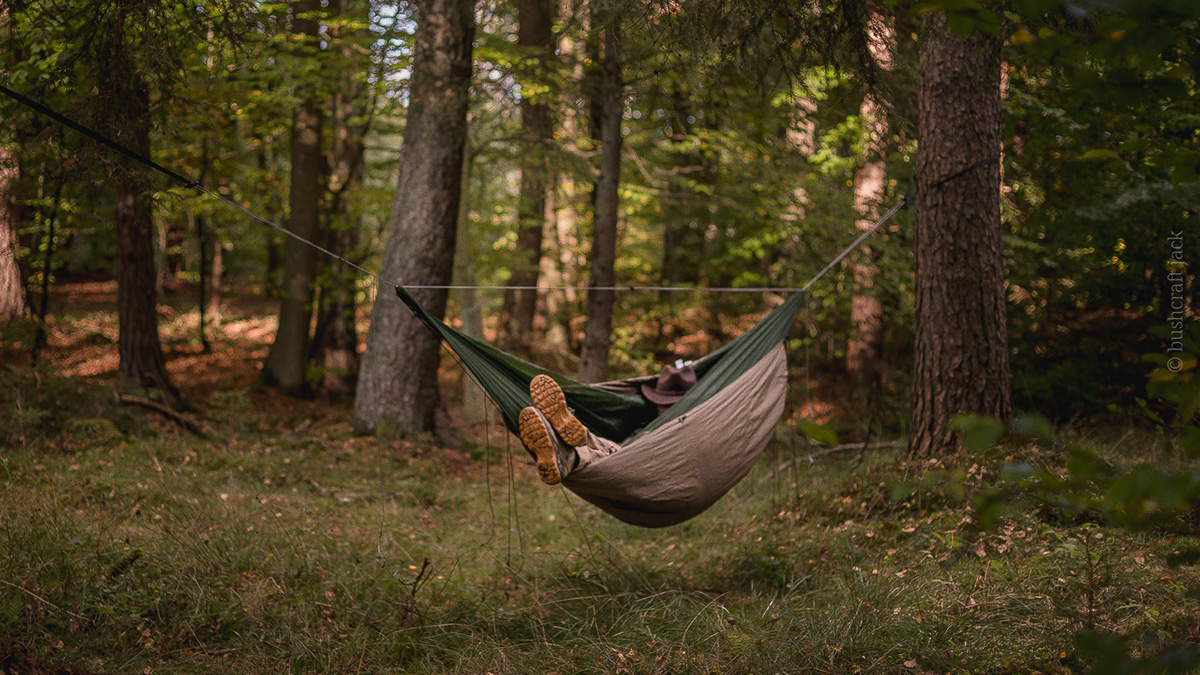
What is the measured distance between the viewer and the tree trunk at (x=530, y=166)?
584 cm

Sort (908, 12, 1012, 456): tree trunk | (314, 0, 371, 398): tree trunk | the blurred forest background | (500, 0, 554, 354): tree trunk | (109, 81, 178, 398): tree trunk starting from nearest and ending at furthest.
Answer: the blurred forest background, (908, 12, 1012, 456): tree trunk, (109, 81, 178, 398): tree trunk, (500, 0, 554, 354): tree trunk, (314, 0, 371, 398): tree trunk

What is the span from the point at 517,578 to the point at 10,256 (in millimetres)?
4496

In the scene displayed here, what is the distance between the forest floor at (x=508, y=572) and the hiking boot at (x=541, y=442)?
193mm

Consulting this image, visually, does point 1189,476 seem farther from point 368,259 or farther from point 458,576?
point 368,259

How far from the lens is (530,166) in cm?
683

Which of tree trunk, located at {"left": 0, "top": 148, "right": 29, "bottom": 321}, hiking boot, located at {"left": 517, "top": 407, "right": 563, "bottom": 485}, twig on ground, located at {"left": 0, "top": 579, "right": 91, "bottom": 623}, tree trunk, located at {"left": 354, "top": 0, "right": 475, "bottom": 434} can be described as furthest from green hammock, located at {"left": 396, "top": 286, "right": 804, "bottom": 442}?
tree trunk, located at {"left": 0, "top": 148, "right": 29, "bottom": 321}

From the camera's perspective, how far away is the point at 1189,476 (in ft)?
2.86

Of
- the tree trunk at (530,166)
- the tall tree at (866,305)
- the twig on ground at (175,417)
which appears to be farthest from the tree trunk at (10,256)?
the tall tree at (866,305)

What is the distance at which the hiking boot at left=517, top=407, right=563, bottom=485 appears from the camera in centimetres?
252

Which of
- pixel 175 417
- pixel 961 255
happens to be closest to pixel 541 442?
pixel 961 255

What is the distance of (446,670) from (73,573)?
1349mm

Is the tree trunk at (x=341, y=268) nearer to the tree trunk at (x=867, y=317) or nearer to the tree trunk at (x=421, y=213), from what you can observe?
the tree trunk at (x=421, y=213)

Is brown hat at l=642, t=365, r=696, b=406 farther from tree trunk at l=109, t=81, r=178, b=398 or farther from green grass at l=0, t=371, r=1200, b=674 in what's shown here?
tree trunk at l=109, t=81, r=178, b=398

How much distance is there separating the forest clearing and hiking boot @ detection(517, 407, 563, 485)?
0.05 ft
